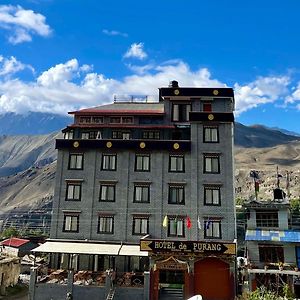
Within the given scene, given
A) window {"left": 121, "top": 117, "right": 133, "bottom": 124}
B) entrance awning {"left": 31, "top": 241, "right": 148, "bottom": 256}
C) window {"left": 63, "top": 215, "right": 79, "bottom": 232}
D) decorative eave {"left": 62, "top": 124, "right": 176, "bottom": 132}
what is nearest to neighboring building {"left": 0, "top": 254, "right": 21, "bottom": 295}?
entrance awning {"left": 31, "top": 241, "right": 148, "bottom": 256}

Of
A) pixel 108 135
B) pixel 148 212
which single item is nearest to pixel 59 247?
pixel 148 212

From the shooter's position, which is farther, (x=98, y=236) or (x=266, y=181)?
(x=266, y=181)

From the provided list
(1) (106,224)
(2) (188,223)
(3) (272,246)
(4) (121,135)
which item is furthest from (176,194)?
(3) (272,246)

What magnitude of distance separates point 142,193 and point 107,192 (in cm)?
355

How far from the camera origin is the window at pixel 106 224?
39.9 m

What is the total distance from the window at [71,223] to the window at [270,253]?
58.0ft

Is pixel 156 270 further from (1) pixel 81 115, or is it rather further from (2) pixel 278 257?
(1) pixel 81 115

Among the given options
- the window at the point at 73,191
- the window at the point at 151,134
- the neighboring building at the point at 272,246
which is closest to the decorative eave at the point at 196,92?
the window at the point at 151,134

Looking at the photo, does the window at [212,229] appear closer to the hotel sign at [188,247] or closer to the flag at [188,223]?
the flag at [188,223]

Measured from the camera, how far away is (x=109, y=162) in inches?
1640

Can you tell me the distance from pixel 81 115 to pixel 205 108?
13687 millimetres

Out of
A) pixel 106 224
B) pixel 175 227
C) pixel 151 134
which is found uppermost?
pixel 151 134

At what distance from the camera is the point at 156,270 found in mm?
35906

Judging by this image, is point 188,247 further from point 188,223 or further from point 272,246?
point 272,246
